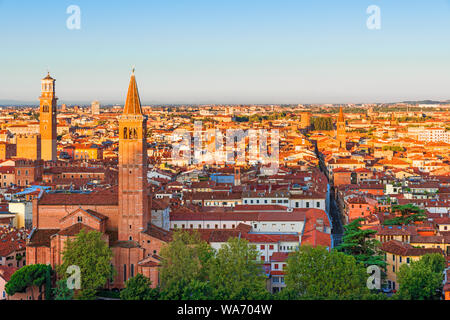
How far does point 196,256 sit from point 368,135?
6274cm

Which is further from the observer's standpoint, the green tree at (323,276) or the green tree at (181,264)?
the green tree at (181,264)

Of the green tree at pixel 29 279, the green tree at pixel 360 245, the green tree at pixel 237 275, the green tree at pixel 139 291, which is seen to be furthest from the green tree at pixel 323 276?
the green tree at pixel 29 279

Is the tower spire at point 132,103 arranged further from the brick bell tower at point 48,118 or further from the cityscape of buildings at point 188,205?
the brick bell tower at point 48,118

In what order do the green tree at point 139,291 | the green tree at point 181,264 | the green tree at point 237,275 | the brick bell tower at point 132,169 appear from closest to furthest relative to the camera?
the green tree at point 237,275 → the green tree at point 139,291 → the green tree at point 181,264 → the brick bell tower at point 132,169

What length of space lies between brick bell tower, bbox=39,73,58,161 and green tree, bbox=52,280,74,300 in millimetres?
24924

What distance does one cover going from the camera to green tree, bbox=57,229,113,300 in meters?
14.6

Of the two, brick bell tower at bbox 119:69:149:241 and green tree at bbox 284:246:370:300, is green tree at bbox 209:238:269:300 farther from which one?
brick bell tower at bbox 119:69:149:241

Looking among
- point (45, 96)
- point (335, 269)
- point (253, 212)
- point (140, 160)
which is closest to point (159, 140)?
point (45, 96)

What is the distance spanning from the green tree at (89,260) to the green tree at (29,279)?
0.34 metres

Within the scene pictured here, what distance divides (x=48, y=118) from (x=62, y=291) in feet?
85.9

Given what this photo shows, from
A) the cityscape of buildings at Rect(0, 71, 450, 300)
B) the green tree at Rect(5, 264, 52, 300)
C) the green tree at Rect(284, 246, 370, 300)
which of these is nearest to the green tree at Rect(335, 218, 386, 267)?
the cityscape of buildings at Rect(0, 71, 450, 300)

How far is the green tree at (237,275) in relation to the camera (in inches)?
494

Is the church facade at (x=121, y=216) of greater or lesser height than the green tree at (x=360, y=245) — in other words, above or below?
above

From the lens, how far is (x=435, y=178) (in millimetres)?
33500
